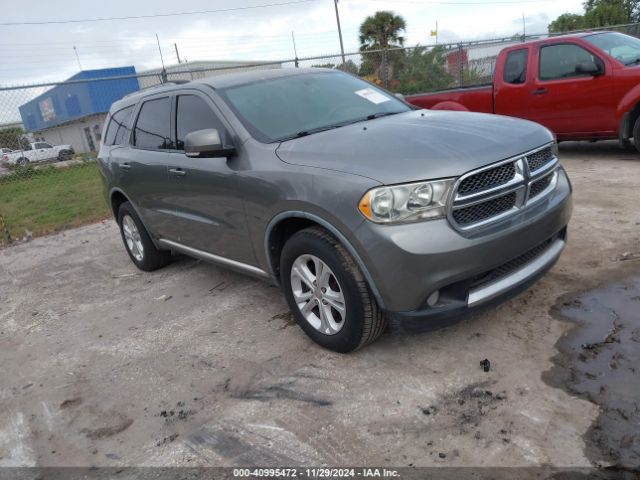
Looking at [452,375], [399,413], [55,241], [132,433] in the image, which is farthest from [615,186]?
[55,241]

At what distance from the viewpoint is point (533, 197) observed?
10.6 feet

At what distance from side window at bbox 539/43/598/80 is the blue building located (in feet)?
61.0

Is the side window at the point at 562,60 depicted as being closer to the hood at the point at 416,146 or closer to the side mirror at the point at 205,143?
the hood at the point at 416,146

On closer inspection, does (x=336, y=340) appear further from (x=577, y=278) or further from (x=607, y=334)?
(x=577, y=278)

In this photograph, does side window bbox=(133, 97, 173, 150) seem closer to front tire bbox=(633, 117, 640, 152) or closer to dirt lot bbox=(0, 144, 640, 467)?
dirt lot bbox=(0, 144, 640, 467)

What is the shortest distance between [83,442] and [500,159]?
2.78m

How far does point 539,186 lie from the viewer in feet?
10.9

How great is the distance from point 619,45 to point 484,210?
6.21m

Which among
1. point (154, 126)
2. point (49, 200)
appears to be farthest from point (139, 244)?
point (49, 200)

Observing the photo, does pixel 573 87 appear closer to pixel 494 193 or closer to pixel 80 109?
pixel 494 193

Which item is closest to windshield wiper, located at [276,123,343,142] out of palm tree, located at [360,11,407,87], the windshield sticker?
the windshield sticker

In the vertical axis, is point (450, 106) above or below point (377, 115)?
below

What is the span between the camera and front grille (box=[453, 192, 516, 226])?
9.34ft

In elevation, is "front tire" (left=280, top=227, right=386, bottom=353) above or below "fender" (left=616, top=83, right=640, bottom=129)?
below
